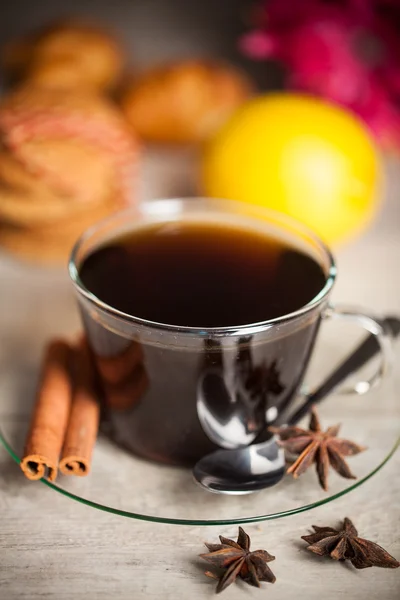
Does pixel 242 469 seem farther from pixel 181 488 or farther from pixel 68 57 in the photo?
pixel 68 57

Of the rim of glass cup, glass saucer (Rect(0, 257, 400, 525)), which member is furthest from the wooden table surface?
the rim of glass cup

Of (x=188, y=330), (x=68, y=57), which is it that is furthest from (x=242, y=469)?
(x=68, y=57)

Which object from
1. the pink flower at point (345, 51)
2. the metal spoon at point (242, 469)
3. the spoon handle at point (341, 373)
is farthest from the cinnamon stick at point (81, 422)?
the pink flower at point (345, 51)

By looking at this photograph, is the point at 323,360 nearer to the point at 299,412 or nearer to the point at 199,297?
the point at 299,412

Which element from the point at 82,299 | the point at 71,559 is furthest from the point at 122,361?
the point at 71,559

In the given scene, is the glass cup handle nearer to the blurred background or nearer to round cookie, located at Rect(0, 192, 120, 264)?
the blurred background

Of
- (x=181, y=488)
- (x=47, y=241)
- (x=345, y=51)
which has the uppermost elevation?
(x=345, y=51)

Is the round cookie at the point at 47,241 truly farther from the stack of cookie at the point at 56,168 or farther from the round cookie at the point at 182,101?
the round cookie at the point at 182,101
